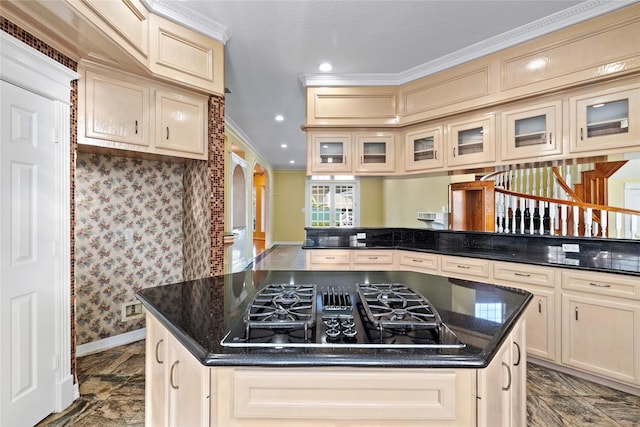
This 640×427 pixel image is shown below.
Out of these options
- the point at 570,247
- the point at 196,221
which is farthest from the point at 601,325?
the point at 196,221

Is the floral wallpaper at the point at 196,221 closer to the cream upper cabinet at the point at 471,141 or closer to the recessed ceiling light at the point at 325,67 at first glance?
the recessed ceiling light at the point at 325,67

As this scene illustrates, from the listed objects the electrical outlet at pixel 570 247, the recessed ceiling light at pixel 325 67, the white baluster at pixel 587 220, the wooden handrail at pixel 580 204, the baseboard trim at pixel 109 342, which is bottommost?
the baseboard trim at pixel 109 342

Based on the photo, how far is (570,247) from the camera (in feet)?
8.94

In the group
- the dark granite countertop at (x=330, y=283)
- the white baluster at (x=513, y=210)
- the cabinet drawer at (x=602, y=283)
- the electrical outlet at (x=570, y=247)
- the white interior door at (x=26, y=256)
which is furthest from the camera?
the white baluster at (x=513, y=210)

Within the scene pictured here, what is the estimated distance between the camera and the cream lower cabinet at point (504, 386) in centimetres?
84

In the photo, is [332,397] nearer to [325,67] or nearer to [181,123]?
[181,123]

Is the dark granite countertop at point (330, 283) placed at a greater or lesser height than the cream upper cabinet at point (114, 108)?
lesser

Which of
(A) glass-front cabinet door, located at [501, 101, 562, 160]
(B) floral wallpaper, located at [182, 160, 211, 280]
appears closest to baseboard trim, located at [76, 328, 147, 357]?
(B) floral wallpaper, located at [182, 160, 211, 280]

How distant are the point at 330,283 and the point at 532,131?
2.29 m

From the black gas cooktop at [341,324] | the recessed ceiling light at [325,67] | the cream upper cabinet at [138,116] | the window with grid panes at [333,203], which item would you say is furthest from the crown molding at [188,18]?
the window with grid panes at [333,203]

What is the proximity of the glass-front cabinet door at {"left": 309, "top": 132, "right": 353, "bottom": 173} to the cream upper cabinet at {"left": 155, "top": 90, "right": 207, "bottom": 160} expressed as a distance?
127cm

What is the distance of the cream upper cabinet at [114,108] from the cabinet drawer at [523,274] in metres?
3.07

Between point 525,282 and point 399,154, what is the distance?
177 cm

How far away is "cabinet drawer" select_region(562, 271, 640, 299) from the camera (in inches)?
82.4
